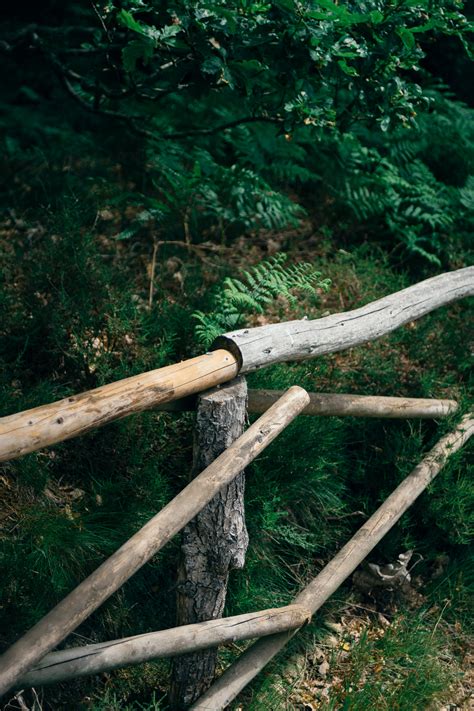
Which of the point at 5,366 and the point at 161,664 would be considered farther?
the point at 5,366

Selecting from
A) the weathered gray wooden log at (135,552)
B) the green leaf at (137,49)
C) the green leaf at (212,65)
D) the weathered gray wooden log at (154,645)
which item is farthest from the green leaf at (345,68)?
the weathered gray wooden log at (154,645)

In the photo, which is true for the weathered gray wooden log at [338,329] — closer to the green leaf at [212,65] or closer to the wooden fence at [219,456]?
the wooden fence at [219,456]

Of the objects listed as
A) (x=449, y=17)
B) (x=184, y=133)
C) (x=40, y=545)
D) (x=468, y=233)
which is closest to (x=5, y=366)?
(x=40, y=545)

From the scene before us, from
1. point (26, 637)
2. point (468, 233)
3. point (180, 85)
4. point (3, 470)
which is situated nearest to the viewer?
point (26, 637)

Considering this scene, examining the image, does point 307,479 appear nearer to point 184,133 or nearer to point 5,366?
point 5,366

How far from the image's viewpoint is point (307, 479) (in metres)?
3.54

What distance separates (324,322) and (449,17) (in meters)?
1.67

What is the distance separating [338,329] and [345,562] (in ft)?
3.63

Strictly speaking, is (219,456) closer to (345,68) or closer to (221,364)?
(221,364)

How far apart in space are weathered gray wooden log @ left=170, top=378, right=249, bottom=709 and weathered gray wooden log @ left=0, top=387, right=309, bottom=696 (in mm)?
101

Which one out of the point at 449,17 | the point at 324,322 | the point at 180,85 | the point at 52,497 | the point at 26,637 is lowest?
the point at 52,497

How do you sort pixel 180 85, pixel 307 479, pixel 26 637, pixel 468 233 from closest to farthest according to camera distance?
pixel 26 637 < pixel 307 479 < pixel 180 85 < pixel 468 233

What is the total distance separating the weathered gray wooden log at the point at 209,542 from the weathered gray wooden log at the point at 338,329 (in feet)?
0.53

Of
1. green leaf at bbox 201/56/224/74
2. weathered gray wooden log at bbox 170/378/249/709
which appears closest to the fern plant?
weathered gray wooden log at bbox 170/378/249/709
